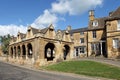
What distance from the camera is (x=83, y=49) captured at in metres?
56.9

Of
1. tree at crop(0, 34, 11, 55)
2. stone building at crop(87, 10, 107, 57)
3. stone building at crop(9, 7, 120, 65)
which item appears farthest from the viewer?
tree at crop(0, 34, 11, 55)

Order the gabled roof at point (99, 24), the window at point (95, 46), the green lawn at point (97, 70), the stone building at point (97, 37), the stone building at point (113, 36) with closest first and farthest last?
the green lawn at point (97, 70) → the stone building at point (113, 36) → the stone building at point (97, 37) → the window at point (95, 46) → the gabled roof at point (99, 24)

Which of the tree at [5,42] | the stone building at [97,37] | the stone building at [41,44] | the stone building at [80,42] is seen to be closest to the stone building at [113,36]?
the stone building at [97,37]

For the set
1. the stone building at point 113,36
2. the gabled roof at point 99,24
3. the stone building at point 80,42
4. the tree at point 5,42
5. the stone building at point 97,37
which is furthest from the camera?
the tree at point 5,42

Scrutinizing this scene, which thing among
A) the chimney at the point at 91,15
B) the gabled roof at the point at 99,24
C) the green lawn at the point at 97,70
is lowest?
the green lawn at the point at 97,70

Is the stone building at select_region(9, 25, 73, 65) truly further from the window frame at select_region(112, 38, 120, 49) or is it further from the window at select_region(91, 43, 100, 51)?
the window frame at select_region(112, 38, 120, 49)

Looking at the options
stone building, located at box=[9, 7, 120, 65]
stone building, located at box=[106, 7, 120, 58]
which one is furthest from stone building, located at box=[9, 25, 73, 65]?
stone building, located at box=[106, 7, 120, 58]

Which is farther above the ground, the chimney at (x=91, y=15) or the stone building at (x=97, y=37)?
the chimney at (x=91, y=15)

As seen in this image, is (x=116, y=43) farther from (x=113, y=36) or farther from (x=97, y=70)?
(x=97, y=70)

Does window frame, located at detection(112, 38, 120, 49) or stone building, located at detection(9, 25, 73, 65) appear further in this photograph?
window frame, located at detection(112, 38, 120, 49)

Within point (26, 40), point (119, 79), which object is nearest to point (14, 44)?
point (26, 40)

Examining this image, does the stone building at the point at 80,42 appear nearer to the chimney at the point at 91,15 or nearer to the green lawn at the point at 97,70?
the chimney at the point at 91,15

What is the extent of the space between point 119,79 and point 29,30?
87.1 feet

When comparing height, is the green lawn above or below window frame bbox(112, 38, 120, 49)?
below
